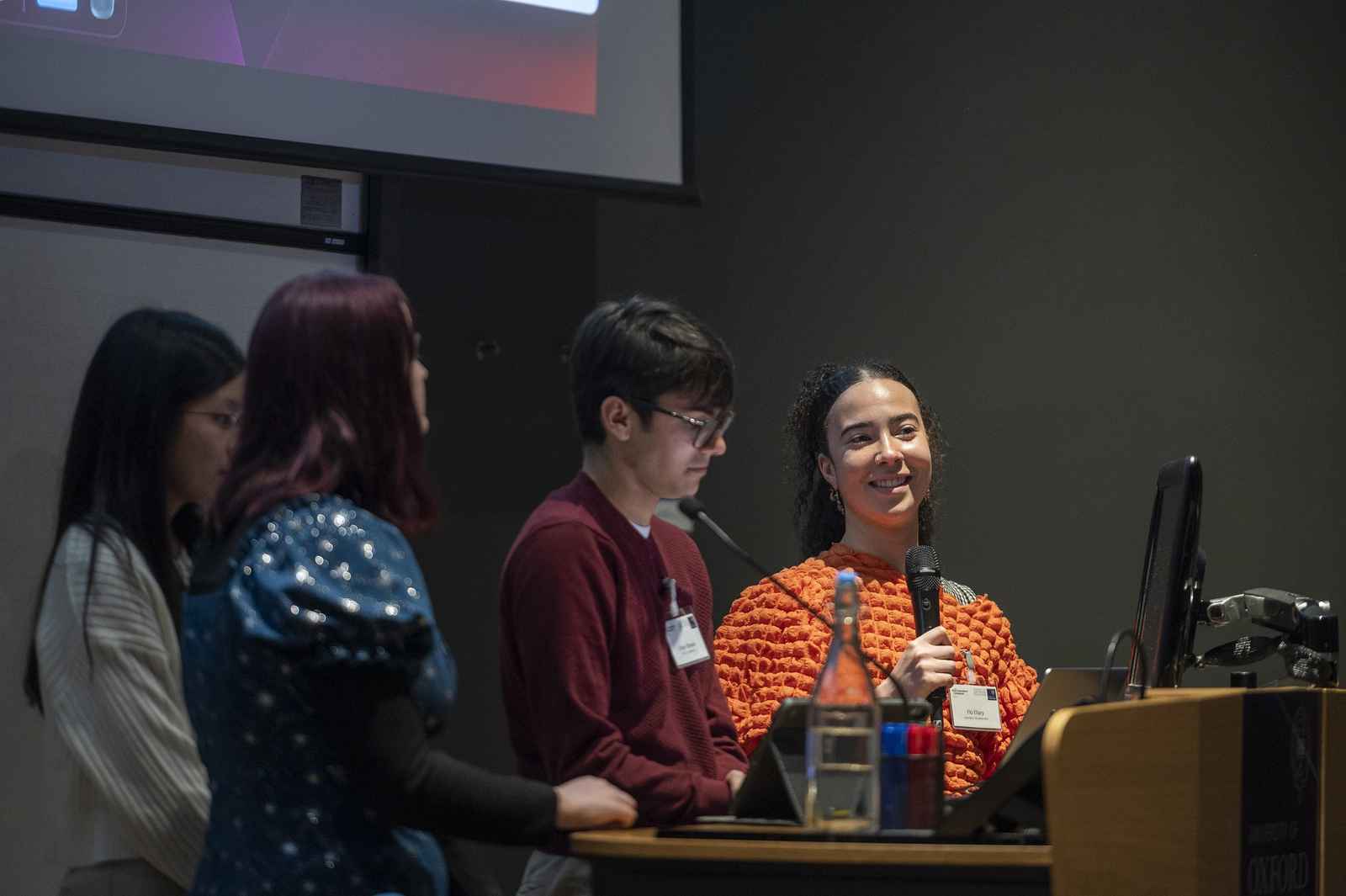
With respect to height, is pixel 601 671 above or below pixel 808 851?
above

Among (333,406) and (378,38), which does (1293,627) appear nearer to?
(333,406)

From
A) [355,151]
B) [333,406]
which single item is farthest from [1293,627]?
[355,151]

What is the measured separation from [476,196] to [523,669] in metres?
1.58

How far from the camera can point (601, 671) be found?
1913 mm

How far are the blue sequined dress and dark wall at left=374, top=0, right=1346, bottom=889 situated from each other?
6.90ft

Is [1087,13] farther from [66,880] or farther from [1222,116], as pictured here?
[66,880]

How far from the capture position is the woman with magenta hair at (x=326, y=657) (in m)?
1.44

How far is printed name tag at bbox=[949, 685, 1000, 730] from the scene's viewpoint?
271 centimetres

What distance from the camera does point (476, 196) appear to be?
129 inches

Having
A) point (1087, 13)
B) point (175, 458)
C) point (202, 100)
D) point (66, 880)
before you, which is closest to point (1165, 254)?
point (1087, 13)

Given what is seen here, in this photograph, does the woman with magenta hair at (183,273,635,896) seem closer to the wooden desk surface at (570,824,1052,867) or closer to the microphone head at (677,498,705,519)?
the wooden desk surface at (570,824,1052,867)

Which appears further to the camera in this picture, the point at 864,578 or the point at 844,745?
the point at 864,578

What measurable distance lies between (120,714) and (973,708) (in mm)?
1541

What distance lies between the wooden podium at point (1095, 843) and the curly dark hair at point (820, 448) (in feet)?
4.46
